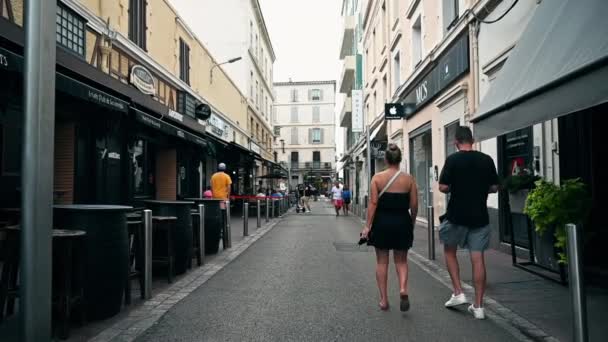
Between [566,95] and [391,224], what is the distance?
192cm

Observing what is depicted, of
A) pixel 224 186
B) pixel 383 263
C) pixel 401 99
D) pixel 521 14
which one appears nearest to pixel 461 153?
pixel 383 263

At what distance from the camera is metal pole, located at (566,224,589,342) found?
3115 mm

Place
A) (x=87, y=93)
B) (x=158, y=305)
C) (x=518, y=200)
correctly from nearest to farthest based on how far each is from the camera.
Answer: (x=158, y=305), (x=518, y=200), (x=87, y=93)

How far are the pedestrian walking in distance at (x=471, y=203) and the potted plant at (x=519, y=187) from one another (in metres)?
1.85

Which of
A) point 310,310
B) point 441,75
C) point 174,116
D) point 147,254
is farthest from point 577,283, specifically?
point 174,116

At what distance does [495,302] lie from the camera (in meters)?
5.31

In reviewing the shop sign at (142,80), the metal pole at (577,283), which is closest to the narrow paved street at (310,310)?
the metal pole at (577,283)

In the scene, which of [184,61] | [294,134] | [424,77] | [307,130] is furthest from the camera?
[294,134]

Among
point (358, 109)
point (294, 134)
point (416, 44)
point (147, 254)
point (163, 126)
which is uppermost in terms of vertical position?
point (294, 134)

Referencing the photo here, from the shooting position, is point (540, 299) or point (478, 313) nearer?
point (478, 313)

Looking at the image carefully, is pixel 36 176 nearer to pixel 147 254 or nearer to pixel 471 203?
pixel 147 254

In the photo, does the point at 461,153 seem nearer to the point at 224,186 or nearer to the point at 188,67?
the point at 224,186

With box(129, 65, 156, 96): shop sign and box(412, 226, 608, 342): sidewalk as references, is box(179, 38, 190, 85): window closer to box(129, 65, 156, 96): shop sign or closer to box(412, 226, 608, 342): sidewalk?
box(129, 65, 156, 96): shop sign

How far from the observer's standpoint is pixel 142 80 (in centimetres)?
A: 1314
